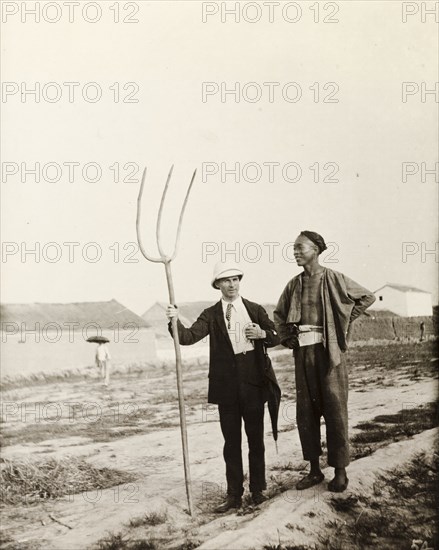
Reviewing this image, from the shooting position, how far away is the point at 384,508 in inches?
123

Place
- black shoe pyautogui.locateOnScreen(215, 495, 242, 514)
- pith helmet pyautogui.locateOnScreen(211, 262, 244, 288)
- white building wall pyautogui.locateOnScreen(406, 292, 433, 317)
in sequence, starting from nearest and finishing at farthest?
black shoe pyautogui.locateOnScreen(215, 495, 242, 514), pith helmet pyautogui.locateOnScreen(211, 262, 244, 288), white building wall pyautogui.locateOnScreen(406, 292, 433, 317)

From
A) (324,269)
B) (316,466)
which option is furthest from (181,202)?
(316,466)

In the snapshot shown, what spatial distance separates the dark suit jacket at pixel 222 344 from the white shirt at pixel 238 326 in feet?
0.06

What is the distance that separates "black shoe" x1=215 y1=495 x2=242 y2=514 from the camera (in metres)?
3.03

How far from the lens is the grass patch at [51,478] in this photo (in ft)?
9.99

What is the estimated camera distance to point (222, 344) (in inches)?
122

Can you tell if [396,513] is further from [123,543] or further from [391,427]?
[123,543]

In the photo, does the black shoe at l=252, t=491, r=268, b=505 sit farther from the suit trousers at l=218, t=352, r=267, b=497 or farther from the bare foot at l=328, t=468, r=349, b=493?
the bare foot at l=328, t=468, r=349, b=493

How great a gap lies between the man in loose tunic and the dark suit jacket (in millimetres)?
94

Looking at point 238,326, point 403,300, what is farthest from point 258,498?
point 403,300

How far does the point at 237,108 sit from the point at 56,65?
37.1 inches

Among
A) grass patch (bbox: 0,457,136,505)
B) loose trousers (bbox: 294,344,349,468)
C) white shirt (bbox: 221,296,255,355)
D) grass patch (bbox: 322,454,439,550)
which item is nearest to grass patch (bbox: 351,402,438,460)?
grass patch (bbox: 322,454,439,550)

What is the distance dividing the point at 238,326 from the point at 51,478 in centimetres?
114

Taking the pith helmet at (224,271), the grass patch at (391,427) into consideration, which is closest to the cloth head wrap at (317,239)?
the pith helmet at (224,271)
